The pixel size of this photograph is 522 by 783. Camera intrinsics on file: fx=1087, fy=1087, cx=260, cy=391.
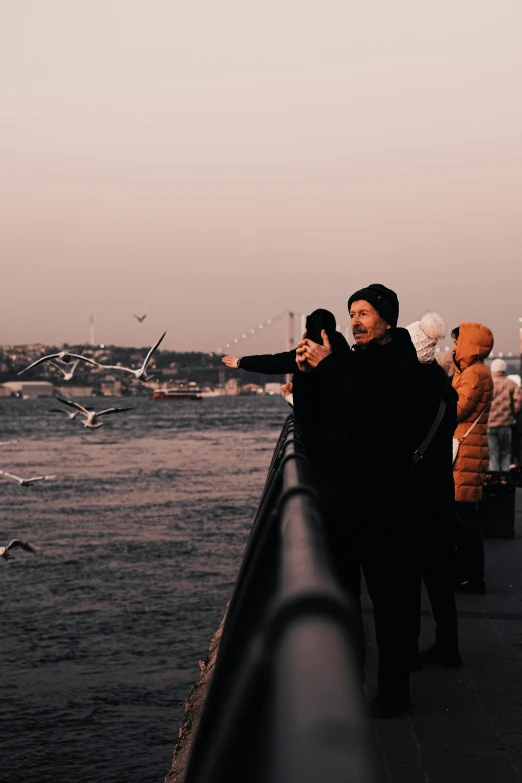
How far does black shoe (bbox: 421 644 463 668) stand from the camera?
4895 mm

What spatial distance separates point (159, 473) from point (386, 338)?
46346 millimetres

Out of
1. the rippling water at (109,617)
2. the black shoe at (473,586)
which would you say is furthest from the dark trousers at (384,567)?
the rippling water at (109,617)

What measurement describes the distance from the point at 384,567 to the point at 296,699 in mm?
3214

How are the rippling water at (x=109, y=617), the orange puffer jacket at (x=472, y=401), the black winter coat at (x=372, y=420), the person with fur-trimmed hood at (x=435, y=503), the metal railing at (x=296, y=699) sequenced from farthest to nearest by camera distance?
the rippling water at (x=109, y=617), the orange puffer jacket at (x=472, y=401), the person with fur-trimmed hood at (x=435, y=503), the black winter coat at (x=372, y=420), the metal railing at (x=296, y=699)

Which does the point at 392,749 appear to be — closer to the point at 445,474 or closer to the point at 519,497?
A: the point at 445,474

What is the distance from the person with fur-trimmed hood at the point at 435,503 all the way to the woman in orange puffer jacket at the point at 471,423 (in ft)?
4.39

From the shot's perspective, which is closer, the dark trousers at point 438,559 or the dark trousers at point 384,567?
the dark trousers at point 384,567

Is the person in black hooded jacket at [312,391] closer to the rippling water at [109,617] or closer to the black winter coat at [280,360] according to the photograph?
the black winter coat at [280,360]

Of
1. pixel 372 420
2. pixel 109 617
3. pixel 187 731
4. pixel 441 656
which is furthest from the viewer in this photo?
pixel 109 617

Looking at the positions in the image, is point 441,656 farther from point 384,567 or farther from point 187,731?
point 187,731

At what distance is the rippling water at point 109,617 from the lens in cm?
1102

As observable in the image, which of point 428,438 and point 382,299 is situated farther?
point 428,438

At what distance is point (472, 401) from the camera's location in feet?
21.0

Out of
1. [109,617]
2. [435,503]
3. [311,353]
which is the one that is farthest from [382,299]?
[109,617]
